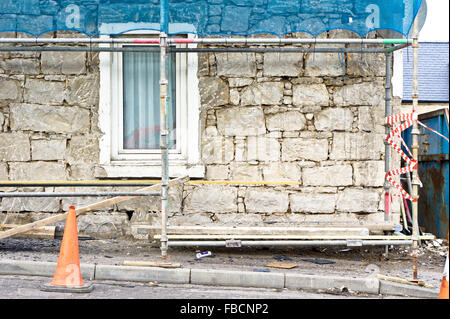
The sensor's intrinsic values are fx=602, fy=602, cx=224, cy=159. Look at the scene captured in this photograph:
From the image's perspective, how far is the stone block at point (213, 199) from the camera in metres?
8.30

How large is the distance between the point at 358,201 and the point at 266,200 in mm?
1271

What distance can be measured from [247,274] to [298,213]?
2.13 m

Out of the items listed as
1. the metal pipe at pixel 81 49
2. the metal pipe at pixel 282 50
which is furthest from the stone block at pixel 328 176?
the metal pipe at pixel 81 49

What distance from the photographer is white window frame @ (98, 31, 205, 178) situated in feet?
27.2

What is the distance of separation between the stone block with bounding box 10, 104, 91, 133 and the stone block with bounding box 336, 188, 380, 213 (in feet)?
12.0

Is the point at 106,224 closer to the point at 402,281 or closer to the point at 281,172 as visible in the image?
the point at 281,172

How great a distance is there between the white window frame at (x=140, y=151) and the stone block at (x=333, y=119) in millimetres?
1674

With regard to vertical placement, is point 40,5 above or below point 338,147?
above

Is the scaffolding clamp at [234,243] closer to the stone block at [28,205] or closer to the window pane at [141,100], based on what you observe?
the window pane at [141,100]

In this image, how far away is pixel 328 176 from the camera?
8.30 meters

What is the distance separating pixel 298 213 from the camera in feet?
27.2

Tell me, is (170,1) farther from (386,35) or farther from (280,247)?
(280,247)

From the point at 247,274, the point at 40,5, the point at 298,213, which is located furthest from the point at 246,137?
the point at 40,5
